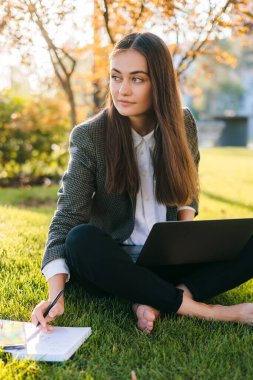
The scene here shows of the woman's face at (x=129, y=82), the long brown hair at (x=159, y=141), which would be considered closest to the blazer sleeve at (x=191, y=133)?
the long brown hair at (x=159, y=141)

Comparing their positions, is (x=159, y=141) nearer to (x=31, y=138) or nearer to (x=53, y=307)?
(x=53, y=307)

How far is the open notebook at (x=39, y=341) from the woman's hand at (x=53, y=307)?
0.04 m

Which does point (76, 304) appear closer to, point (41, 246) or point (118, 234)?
point (118, 234)

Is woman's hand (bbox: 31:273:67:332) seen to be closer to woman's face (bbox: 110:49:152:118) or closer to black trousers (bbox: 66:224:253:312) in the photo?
black trousers (bbox: 66:224:253:312)

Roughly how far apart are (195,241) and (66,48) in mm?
3293

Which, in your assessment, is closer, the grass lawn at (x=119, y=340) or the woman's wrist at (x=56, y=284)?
the grass lawn at (x=119, y=340)

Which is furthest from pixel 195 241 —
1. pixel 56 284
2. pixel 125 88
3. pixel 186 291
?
pixel 125 88

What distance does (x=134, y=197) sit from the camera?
2537 mm

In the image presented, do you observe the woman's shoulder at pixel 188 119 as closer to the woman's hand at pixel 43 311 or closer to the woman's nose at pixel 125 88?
the woman's nose at pixel 125 88

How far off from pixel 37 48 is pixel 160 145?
2.49 m

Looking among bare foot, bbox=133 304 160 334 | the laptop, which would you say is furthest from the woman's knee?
bare foot, bbox=133 304 160 334

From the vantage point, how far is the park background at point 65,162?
1986mm

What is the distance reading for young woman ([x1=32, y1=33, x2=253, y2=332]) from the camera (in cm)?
224

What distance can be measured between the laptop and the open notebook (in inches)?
16.1
